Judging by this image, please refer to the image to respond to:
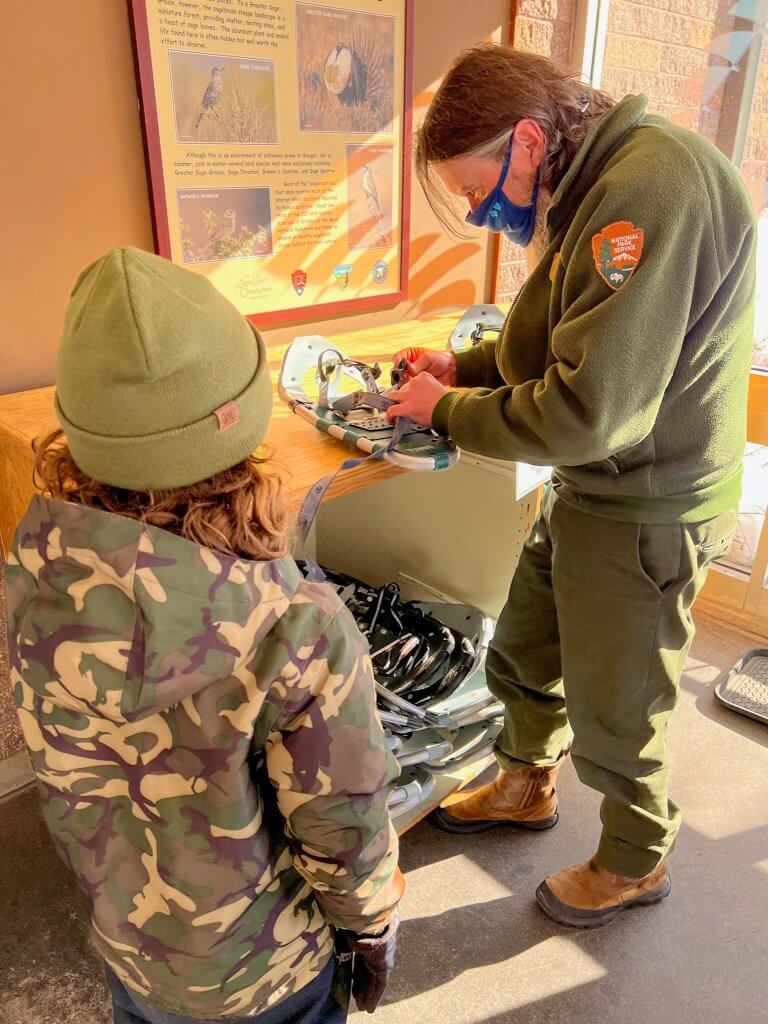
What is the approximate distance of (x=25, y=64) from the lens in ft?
4.11

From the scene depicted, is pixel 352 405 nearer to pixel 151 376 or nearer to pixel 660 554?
pixel 660 554

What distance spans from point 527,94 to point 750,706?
166cm

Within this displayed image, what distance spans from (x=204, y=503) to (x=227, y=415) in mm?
81

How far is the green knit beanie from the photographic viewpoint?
1.83 ft

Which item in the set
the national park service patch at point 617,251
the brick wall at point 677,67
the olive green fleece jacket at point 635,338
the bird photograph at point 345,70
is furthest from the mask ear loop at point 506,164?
the brick wall at point 677,67

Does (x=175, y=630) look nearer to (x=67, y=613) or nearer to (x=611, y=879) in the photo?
(x=67, y=613)

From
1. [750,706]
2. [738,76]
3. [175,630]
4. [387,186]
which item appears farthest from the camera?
[738,76]

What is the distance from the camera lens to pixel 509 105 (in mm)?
1046

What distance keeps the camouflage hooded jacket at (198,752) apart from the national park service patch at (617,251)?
0.53m

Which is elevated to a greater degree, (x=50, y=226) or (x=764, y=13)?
(x=764, y=13)

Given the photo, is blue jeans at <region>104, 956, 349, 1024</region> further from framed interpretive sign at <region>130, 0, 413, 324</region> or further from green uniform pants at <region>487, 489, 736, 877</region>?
framed interpretive sign at <region>130, 0, 413, 324</region>

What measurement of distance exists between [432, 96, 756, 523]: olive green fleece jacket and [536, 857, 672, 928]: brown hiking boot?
2.45 ft

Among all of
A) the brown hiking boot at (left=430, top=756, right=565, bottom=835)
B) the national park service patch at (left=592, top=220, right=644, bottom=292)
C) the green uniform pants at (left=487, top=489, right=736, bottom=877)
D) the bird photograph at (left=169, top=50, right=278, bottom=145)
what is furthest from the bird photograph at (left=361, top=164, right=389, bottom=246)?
the brown hiking boot at (left=430, top=756, right=565, bottom=835)

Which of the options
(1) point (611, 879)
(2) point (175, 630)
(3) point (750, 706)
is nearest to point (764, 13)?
(3) point (750, 706)
